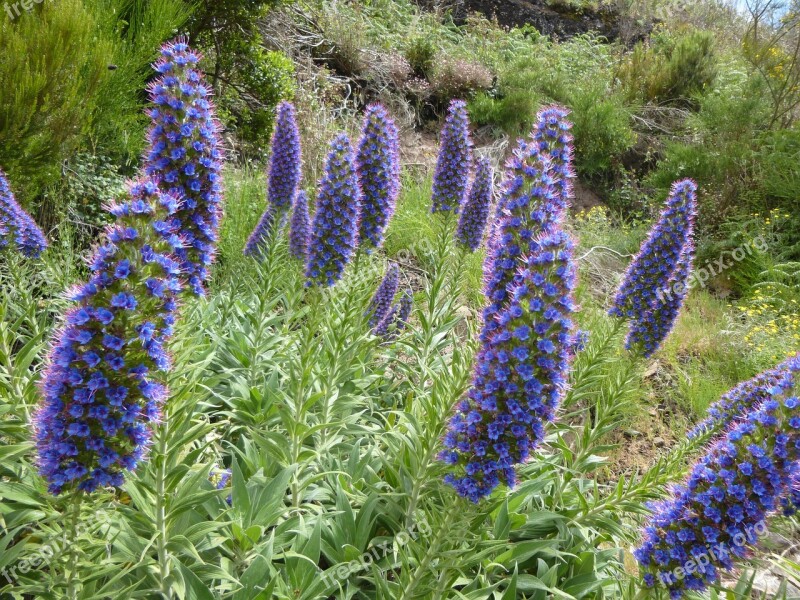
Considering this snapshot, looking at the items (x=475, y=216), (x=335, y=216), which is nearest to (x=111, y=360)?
(x=335, y=216)

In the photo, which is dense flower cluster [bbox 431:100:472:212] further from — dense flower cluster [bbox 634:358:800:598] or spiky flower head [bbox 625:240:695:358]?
dense flower cluster [bbox 634:358:800:598]

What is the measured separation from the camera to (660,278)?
3.88 metres

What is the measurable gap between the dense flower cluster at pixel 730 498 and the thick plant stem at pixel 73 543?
2.58 m

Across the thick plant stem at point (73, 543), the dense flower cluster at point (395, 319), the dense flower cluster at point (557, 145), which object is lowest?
the dense flower cluster at point (395, 319)

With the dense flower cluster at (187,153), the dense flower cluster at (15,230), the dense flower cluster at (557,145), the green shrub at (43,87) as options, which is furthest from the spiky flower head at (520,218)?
the green shrub at (43,87)

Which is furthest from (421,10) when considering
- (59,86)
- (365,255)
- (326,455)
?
(326,455)

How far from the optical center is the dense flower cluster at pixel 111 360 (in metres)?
1.98

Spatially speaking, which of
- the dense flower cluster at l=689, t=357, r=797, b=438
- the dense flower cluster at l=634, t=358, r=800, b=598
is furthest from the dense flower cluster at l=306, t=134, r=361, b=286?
the dense flower cluster at l=689, t=357, r=797, b=438

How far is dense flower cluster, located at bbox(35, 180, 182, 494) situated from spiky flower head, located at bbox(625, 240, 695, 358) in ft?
10.8

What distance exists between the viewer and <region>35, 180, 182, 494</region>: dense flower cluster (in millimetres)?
1977

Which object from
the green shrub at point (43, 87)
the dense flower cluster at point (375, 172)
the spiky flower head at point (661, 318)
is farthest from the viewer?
the green shrub at point (43, 87)

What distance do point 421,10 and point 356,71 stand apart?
21.1 ft

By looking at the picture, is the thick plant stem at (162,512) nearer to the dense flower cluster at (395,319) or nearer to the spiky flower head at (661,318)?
the dense flower cluster at (395,319)

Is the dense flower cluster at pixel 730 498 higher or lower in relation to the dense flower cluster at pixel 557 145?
lower
